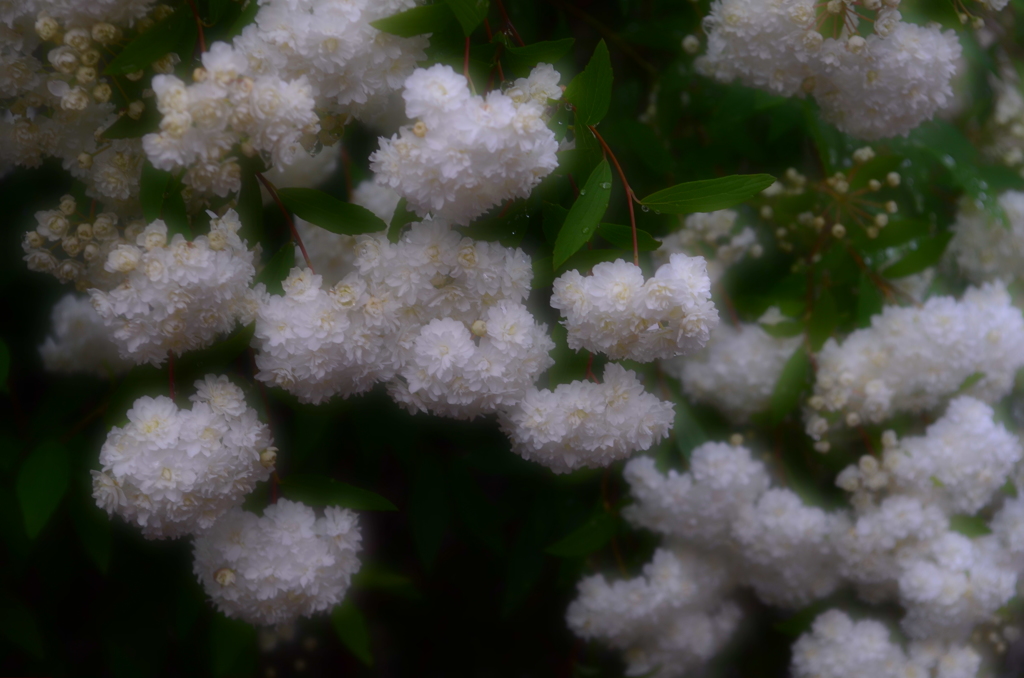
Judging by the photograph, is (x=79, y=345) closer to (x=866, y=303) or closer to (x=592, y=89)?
(x=592, y=89)

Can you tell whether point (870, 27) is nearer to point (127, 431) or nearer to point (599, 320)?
point (599, 320)

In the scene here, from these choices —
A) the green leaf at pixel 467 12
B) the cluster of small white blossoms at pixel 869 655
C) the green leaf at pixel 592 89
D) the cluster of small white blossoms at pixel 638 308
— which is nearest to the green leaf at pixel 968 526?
the cluster of small white blossoms at pixel 869 655

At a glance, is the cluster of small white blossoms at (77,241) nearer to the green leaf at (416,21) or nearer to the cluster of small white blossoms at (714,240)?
the green leaf at (416,21)

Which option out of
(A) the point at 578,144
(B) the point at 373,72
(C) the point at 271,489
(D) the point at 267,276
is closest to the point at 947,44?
(A) the point at 578,144

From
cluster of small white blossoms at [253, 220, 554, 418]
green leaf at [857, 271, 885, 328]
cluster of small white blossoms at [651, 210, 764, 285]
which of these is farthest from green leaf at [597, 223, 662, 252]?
green leaf at [857, 271, 885, 328]

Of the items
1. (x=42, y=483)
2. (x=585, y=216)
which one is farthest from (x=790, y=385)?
(x=42, y=483)
